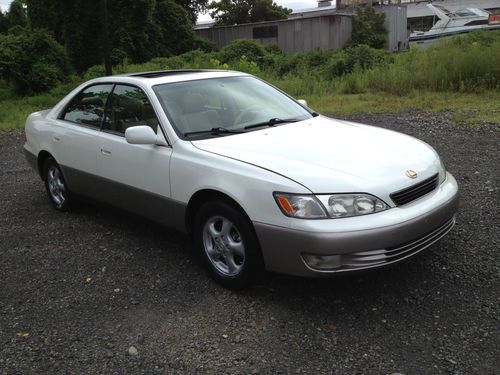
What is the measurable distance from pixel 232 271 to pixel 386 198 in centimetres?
122

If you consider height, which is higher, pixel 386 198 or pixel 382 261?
pixel 386 198

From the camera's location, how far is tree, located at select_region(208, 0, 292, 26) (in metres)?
56.0

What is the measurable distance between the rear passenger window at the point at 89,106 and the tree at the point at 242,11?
53.0 metres

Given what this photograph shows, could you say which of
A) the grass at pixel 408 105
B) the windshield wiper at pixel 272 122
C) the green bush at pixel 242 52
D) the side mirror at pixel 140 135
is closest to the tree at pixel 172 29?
the green bush at pixel 242 52

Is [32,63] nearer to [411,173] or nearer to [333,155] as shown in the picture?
[333,155]

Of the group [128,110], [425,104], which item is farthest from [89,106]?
[425,104]

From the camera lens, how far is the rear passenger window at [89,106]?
16.4 feet

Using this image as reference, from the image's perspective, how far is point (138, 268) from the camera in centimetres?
428

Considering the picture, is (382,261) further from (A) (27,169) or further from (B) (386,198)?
(A) (27,169)

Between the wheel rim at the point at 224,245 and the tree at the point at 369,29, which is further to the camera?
the tree at the point at 369,29

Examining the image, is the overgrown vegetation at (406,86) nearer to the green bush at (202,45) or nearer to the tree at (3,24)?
the green bush at (202,45)

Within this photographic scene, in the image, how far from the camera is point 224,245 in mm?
3723

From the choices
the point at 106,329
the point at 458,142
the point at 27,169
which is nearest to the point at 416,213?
the point at 106,329

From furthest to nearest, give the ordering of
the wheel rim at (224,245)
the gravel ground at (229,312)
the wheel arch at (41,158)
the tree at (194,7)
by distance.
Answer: the tree at (194,7)
the wheel arch at (41,158)
the wheel rim at (224,245)
the gravel ground at (229,312)
